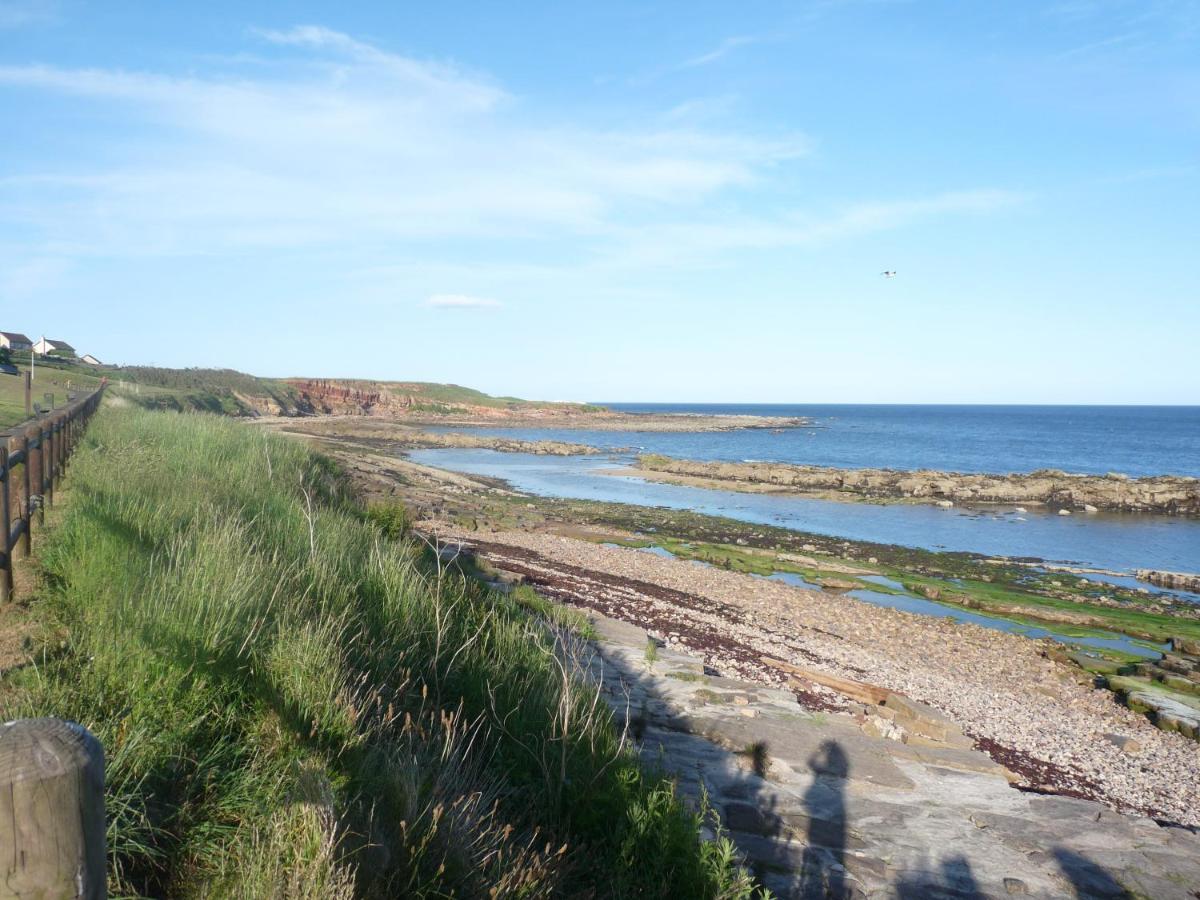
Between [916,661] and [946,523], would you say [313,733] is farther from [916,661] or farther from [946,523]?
[946,523]

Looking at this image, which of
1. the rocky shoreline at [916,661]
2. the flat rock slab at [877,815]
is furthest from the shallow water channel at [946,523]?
the flat rock slab at [877,815]

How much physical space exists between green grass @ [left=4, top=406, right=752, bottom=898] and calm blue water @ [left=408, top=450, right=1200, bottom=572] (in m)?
A: 25.1

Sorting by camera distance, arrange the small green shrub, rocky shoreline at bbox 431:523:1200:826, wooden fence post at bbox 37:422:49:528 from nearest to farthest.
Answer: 1. wooden fence post at bbox 37:422:49:528
2. rocky shoreline at bbox 431:523:1200:826
3. the small green shrub

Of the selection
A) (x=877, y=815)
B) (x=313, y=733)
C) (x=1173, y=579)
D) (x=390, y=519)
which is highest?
(x=313, y=733)

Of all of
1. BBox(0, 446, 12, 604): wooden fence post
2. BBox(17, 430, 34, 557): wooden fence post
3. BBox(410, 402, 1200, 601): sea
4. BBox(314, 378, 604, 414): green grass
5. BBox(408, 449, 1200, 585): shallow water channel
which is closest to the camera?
BBox(0, 446, 12, 604): wooden fence post

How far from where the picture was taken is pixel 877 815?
712 cm

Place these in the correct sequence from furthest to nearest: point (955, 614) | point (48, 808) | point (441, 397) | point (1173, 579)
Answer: point (441, 397), point (1173, 579), point (955, 614), point (48, 808)

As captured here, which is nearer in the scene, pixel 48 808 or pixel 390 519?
pixel 48 808

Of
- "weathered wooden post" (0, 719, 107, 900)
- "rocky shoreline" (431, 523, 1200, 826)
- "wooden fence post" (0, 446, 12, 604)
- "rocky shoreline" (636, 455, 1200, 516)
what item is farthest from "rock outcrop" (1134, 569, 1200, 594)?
"weathered wooden post" (0, 719, 107, 900)

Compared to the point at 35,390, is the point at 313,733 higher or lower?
lower

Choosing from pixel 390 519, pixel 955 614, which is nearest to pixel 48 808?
pixel 390 519

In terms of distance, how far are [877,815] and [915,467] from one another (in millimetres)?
57558

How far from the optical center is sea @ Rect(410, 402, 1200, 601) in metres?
30.0

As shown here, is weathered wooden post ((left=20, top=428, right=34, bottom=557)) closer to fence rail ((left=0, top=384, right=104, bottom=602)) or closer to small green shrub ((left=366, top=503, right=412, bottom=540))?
fence rail ((left=0, top=384, right=104, bottom=602))
